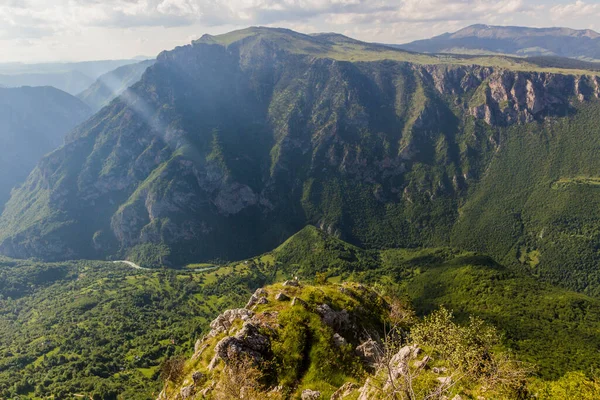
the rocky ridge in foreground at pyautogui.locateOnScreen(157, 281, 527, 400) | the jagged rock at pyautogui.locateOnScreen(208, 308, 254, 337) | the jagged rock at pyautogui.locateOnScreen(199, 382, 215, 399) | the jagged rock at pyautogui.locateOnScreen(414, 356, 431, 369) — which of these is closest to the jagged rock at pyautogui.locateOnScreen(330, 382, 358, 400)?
the rocky ridge in foreground at pyautogui.locateOnScreen(157, 281, 527, 400)

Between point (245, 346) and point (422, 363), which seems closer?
point (422, 363)

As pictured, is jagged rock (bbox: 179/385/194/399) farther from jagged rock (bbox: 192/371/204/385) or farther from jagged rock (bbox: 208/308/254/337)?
jagged rock (bbox: 208/308/254/337)

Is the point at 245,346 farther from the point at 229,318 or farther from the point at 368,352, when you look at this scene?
the point at 229,318

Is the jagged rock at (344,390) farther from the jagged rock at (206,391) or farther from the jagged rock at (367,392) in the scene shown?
the jagged rock at (206,391)

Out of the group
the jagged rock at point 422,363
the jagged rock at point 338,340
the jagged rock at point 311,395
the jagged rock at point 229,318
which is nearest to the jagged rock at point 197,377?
the jagged rock at point 229,318

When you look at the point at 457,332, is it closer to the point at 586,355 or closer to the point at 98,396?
the point at 586,355

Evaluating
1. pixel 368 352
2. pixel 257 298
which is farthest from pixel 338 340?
pixel 257 298
